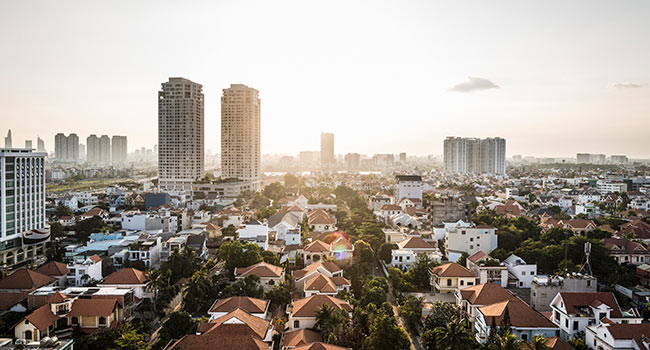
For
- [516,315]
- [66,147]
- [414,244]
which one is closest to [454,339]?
[516,315]

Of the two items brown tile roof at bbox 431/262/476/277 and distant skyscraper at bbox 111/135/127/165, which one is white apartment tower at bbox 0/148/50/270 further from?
distant skyscraper at bbox 111/135/127/165

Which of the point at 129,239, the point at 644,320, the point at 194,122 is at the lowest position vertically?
the point at 644,320

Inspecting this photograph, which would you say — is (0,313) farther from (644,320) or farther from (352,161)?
(352,161)

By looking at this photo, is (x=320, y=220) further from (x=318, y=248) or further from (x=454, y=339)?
(x=454, y=339)

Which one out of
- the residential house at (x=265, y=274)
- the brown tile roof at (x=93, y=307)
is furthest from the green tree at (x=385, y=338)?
the brown tile roof at (x=93, y=307)

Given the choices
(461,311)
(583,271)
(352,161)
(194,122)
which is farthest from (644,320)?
(352,161)

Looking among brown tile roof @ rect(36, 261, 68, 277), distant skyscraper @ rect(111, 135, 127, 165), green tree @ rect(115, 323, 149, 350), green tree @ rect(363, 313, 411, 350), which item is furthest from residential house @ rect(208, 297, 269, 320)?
distant skyscraper @ rect(111, 135, 127, 165)

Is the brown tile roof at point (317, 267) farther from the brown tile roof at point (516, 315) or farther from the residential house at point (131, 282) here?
the brown tile roof at point (516, 315)
